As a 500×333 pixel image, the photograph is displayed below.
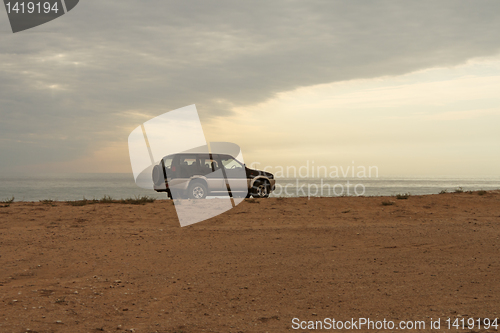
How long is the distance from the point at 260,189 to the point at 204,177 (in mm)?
2990

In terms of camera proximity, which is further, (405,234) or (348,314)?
(405,234)

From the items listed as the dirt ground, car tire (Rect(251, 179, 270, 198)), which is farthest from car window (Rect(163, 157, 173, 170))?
the dirt ground

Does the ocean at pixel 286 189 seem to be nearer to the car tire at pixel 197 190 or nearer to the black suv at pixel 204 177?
the black suv at pixel 204 177

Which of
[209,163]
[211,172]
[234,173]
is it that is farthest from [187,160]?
[234,173]

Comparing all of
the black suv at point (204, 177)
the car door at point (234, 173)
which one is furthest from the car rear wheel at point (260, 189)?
the car door at point (234, 173)

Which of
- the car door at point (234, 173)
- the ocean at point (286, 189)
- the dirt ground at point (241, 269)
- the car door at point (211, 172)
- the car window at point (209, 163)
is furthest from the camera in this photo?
the ocean at point (286, 189)

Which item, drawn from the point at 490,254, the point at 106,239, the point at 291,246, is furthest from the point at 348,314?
the point at 106,239

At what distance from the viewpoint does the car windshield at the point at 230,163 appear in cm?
1717

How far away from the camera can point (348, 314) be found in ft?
15.6

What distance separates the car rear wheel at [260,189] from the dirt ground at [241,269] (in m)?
5.61

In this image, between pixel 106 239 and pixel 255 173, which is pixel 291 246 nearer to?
pixel 106 239

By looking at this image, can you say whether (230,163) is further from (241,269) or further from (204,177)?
(241,269)

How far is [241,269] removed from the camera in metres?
6.71

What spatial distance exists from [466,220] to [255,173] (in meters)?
9.38
